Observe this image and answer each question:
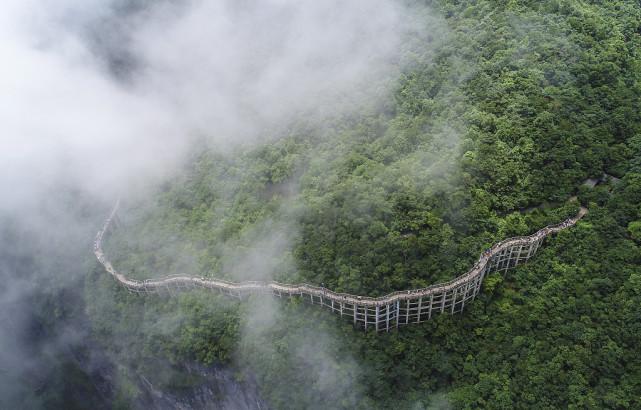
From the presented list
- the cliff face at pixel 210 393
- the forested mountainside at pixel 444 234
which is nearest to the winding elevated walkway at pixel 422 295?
the forested mountainside at pixel 444 234

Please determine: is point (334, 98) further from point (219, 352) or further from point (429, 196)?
point (219, 352)

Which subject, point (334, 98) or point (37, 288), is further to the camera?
point (37, 288)

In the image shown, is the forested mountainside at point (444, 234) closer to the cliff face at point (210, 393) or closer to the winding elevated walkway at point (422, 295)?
the winding elevated walkway at point (422, 295)

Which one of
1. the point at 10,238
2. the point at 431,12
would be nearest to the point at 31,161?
the point at 10,238

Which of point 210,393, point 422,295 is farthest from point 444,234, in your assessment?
point 210,393

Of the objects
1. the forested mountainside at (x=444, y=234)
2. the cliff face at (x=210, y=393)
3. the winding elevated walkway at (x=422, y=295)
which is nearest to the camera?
the forested mountainside at (x=444, y=234)

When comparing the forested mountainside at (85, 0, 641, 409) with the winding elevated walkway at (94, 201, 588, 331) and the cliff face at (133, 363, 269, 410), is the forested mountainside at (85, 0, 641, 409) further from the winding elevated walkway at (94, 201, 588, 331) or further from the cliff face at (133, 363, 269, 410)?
the cliff face at (133, 363, 269, 410)

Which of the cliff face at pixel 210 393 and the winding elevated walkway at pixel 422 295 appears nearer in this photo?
the winding elevated walkway at pixel 422 295

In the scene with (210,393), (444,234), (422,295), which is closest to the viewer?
(422,295)

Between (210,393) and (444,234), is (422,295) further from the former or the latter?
(210,393)
